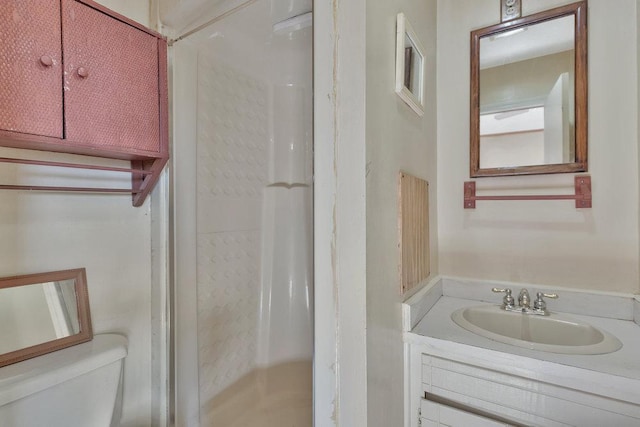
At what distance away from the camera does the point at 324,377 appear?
32.9 inches

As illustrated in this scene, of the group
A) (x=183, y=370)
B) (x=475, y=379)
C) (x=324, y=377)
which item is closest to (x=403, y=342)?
(x=475, y=379)

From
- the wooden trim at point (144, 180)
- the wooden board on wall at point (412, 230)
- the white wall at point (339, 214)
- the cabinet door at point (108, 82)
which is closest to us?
the white wall at point (339, 214)

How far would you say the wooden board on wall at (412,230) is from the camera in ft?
Result: 3.32

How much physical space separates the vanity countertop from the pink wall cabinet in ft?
3.76

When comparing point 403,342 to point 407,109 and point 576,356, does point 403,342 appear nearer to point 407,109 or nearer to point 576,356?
point 576,356

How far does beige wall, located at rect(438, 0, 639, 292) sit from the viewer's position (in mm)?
1188

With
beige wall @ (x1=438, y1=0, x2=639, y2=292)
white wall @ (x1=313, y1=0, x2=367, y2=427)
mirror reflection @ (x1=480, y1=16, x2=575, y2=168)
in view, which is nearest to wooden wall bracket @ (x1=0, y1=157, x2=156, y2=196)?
A: white wall @ (x1=313, y1=0, x2=367, y2=427)

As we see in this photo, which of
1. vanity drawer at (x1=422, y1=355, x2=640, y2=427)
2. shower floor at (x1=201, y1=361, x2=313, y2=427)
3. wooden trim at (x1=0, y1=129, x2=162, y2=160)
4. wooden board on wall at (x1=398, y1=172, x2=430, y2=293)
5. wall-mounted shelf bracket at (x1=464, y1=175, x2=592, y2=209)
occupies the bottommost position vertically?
shower floor at (x1=201, y1=361, x2=313, y2=427)

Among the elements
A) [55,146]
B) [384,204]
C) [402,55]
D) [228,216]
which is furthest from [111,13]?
[384,204]

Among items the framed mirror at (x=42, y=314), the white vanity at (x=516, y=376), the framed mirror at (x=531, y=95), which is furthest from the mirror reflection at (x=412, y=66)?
the framed mirror at (x=42, y=314)

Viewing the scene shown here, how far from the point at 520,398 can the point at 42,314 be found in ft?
4.78

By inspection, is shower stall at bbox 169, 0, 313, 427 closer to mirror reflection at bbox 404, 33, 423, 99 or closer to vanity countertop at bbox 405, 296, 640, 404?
mirror reflection at bbox 404, 33, 423, 99

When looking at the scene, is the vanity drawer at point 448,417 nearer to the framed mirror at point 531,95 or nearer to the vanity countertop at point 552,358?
the vanity countertop at point 552,358

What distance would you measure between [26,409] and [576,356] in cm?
152
